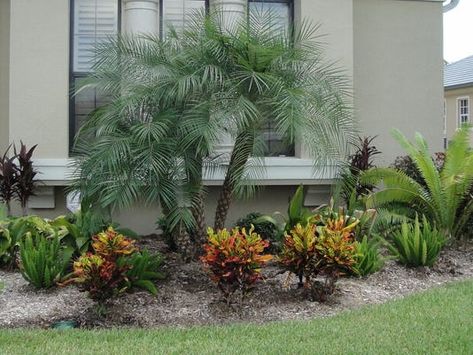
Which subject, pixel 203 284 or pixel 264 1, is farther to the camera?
pixel 264 1

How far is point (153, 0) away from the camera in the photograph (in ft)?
33.9

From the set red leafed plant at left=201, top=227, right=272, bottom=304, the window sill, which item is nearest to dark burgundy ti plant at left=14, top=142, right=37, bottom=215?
the window sill

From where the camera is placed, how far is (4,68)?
412 inches

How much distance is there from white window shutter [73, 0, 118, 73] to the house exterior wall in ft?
1.47

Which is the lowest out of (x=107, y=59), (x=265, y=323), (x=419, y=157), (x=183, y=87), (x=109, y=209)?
(x=265, y=323)

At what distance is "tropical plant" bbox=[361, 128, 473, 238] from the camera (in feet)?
30.0

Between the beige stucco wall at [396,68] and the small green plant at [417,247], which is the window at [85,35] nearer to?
the beige stucco wall at [396,68]

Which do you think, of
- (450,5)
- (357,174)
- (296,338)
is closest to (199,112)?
(296,338)

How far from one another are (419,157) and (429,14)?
3.73 meters

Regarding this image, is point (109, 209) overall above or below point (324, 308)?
above

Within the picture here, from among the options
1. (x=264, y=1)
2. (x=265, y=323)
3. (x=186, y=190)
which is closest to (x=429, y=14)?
(x=264, y=1)

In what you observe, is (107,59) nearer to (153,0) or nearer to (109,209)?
(109,209)

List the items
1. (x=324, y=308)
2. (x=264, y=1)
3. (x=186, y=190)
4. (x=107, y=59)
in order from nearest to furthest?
(x=324, y=308), (x=186, y=190), (x=107, y=59), (x=264, y=1)

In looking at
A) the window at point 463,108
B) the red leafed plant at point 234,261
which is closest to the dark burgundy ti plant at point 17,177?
the red leafed plant at point 234,261
